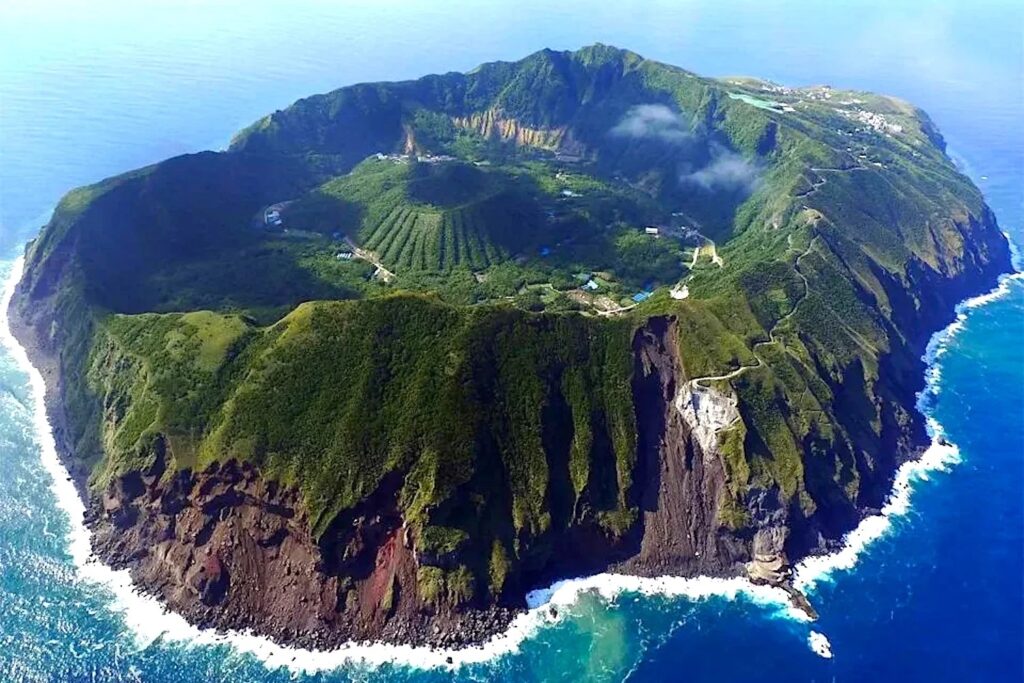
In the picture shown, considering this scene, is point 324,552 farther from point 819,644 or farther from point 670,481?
point 819,644

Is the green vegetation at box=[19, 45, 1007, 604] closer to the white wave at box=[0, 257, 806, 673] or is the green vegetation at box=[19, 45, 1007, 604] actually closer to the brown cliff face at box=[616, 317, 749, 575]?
the brown cliff face at box=[616, 317, 749, 575]

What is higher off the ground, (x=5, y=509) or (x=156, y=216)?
(x=156, y=216)

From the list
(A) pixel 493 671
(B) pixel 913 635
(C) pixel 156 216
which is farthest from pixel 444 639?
(C) pixel 156 216

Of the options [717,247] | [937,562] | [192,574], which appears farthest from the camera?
[717,247]

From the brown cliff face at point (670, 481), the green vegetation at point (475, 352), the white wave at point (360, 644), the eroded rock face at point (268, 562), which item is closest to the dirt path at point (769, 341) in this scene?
the green vegetation at point (475, 352)

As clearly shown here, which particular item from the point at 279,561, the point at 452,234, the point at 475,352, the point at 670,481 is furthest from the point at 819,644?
the point at 452,234

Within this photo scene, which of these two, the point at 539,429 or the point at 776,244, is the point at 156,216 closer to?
the point at 539,429
